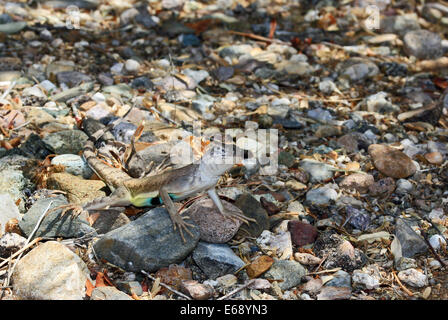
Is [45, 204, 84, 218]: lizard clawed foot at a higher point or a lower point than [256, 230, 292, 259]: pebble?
higher

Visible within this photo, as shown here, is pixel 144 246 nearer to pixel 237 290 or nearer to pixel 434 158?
pixel 237 290

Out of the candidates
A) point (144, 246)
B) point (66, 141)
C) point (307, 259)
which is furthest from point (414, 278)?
point (66, 141)

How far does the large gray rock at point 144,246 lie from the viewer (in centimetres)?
367

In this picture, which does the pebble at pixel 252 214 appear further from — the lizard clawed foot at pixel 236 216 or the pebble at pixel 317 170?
the pebble at pixel 317 170

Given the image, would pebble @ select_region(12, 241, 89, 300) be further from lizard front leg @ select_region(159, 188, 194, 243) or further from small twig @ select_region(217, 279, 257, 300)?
small twig @ select_region(217, 279, 257, 300)

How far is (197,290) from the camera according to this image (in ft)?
11.5

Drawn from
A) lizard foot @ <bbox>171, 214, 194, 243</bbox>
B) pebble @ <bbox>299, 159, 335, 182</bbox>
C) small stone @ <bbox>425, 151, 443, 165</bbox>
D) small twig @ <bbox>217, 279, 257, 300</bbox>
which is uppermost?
lizard foot @ <bbox>171, 214, 194, 243</bbox>

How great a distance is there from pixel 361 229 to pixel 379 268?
0.50 m

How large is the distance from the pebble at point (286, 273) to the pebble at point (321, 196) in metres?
0.90

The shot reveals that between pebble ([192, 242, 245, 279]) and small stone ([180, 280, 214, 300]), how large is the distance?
16 centimetres

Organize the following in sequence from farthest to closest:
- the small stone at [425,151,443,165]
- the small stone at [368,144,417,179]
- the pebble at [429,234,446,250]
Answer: the small stone at [425,151,443,165] < the small stone at [368,144,417,179] < the pebble at [429,234,446,250]

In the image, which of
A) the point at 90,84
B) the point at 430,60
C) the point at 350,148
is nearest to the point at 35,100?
the point at 90,84

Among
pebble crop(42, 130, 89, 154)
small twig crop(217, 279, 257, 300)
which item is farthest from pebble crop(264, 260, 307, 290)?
pebble crop(42, 130, 89, 154)

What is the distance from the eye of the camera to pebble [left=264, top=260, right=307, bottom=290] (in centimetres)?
373
